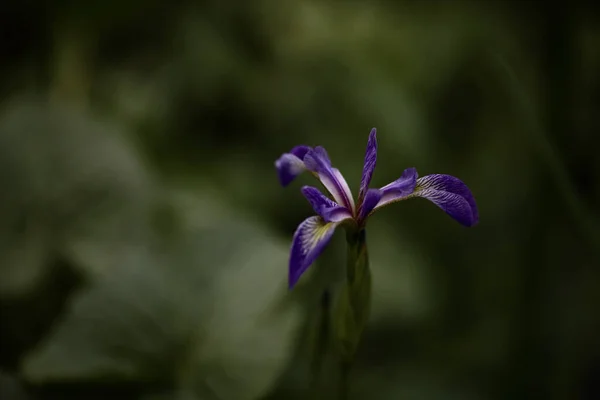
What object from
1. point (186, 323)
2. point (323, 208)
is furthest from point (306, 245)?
point (186, 323)

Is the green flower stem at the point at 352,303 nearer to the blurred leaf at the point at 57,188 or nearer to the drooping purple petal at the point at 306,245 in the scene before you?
the drooping purple petal at the point at 306,245

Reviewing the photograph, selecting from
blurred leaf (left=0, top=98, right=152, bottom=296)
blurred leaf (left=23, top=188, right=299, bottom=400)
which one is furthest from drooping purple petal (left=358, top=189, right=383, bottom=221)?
blurred leaf (left=0, top=98, right=152, bottom=296)

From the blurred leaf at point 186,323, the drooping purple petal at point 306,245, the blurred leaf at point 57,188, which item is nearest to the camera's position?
the drooping purple petal at point 306,245

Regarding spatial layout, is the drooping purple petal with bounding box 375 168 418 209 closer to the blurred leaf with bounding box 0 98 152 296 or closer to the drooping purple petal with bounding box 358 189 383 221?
the drooping purple petal with bounding box 358 189 383 221

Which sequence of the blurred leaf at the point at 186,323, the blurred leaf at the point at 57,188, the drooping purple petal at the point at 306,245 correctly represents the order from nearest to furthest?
the drooping purple petal at the point at 306,245, the blurred leaf at the point at 186,323, the blurred leaf at the point at 57,188

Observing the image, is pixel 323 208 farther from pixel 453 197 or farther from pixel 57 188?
pixel 57 188

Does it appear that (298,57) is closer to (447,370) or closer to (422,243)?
(422,243)

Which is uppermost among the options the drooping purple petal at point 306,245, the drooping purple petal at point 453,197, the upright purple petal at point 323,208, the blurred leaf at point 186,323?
the drooping purple petal at point 453,197

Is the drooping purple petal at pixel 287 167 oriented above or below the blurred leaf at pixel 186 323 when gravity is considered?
above

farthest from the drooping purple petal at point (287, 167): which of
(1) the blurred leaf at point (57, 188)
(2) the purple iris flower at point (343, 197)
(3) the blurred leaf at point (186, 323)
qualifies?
(1) the blurred leaf at point (57, 188)
